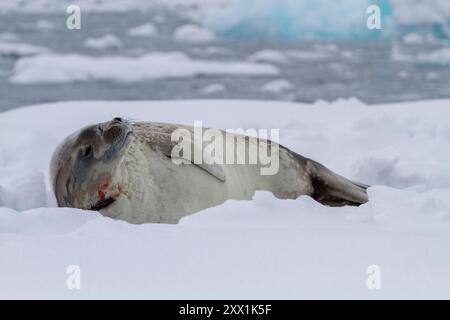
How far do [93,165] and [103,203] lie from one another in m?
0.16

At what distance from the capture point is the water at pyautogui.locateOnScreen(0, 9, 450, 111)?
68.9ft

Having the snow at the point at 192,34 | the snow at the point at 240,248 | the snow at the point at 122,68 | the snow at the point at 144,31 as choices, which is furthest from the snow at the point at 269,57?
the snow at the point at 240,248

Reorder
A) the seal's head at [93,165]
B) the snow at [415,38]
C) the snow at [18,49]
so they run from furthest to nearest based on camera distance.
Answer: the snow at [18,49] < the snow at [415,38] < the seal's head at [93,165]

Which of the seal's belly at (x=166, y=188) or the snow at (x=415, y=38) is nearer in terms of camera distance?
the seal's belly at (x=166, y=188)

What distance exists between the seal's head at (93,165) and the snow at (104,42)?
2553 cm

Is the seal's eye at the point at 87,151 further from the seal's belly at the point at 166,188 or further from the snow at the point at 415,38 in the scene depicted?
the snow at the point at 415,38

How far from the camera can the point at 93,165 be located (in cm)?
292

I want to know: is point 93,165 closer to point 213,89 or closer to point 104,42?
point 213,89

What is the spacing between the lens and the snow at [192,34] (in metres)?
27.7

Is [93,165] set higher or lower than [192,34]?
lower

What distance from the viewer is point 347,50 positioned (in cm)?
3048

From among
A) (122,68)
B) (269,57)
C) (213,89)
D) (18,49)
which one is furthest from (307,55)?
(18,49)

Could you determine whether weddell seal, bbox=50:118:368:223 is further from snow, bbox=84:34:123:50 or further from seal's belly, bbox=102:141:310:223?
snow, bbox=84:34:123:50

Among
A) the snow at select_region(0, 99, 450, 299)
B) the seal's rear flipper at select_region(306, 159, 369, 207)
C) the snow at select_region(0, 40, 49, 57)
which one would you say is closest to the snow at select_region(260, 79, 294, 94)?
the snow at select_region(0, 40, 49, 57)
